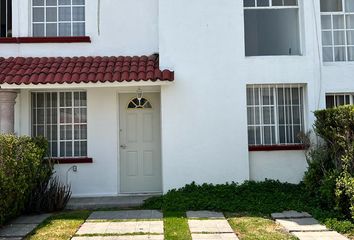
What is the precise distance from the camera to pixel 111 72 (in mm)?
9266

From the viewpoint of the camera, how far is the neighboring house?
9.45 meters

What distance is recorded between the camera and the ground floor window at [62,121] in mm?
10195

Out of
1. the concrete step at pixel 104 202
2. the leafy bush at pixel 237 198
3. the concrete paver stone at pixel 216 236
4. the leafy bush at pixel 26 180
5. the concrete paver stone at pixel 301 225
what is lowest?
the concrete paver stone at pixel 216 236

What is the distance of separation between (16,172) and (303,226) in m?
5.07

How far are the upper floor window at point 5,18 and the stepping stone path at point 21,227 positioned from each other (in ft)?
16.6

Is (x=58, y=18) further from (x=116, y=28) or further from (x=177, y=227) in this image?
(x=177, y=227)

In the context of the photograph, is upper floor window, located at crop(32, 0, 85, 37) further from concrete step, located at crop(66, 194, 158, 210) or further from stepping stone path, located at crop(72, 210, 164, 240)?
stepping stone path, located at crop(72, 210, 164, 240)

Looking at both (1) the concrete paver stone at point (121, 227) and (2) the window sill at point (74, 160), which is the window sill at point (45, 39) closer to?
(2) the window sill at point (74, 160)

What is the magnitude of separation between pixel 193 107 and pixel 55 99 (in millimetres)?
3456

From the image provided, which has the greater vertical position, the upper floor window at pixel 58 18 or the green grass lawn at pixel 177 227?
the upper floor window at pixel 58 18

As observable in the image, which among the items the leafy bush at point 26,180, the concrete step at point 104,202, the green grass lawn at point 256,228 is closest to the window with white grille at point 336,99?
the green grass lawn at point 256,228

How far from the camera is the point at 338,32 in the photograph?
33.1ft

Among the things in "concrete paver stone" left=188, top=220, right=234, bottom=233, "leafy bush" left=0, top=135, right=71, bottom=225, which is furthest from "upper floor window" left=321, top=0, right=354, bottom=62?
"leafy bush" left=0, top=135, right=71, bottom=225

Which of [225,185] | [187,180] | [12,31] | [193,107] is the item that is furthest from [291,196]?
[12,31]
